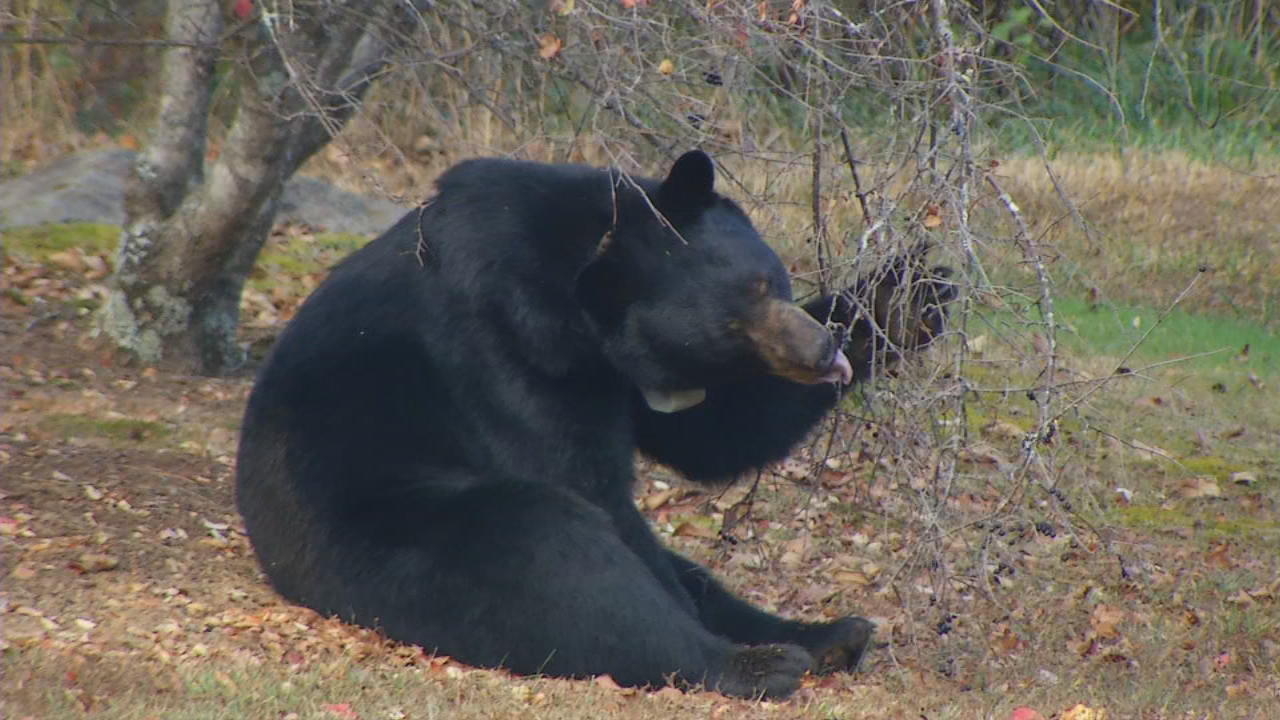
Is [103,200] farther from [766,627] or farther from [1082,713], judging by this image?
[1082,713]

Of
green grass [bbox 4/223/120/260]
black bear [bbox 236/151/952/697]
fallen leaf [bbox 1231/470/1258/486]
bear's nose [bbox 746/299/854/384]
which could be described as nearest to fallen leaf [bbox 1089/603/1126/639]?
black bear [bbox 236/151/952/697]

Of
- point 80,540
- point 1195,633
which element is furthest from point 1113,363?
point 80,540

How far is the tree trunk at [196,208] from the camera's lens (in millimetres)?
7383

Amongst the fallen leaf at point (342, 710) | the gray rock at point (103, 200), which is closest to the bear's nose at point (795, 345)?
the fallen leaf at point (342, 710)

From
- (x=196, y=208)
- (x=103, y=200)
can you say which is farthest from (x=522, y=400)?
(x=103, y=200)

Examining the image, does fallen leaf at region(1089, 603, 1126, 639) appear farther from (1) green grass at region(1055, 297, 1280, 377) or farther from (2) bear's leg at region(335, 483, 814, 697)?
(1) green grass at region(1055, 297, 1280, 377)

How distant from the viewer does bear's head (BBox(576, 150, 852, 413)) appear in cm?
473

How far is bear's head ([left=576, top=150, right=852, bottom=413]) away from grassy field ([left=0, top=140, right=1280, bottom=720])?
18.7 inches

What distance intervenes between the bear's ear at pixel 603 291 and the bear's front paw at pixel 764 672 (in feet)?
3.72

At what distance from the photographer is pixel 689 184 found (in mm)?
4676

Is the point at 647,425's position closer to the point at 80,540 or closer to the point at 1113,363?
the point at 80,540

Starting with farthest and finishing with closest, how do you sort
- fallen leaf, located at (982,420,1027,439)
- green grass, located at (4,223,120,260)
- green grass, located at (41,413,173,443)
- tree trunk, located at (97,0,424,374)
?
green grass, located at (4,223,120,260) < fallen leaf, located at (982,420,1027,439) < tree trunk, located at (97,0,424,374) < green grass, located at (41,413,173,443)

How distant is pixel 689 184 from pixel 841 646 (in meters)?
1.64

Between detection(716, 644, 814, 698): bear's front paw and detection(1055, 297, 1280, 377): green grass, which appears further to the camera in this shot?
detection(1055, 297, 1280, 377): green grass
